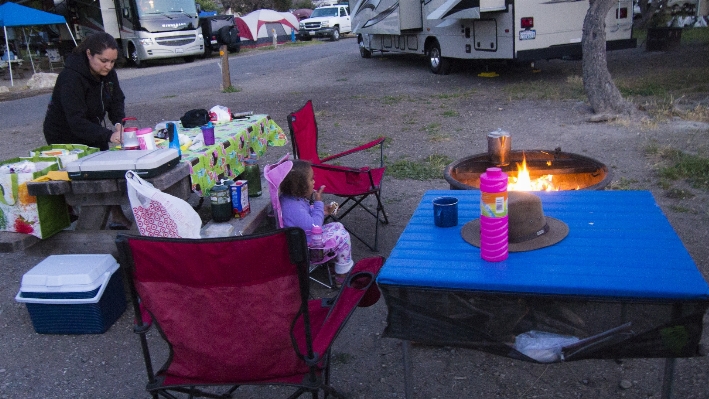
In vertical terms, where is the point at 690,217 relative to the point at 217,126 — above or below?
below

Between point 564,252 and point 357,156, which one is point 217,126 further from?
point 564,252

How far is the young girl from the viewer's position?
3549 millimetres

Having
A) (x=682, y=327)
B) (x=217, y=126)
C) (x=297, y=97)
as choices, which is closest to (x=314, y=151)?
(x=217, y=126)

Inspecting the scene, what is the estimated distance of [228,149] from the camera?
452cm

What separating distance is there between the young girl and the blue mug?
3.77ft

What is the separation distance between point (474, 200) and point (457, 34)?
29.5ft

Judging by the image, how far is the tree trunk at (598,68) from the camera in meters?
7.73

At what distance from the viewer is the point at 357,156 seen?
689 cm

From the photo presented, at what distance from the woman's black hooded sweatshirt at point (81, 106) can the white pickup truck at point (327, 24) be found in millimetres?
23608

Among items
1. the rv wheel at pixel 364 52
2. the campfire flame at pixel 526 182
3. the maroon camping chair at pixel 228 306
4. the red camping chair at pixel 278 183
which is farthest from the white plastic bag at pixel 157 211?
the rv wheel at pixel 364 52

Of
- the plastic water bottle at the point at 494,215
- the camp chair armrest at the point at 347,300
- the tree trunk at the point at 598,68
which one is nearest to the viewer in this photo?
the plastic water bottle at the point at 494,215

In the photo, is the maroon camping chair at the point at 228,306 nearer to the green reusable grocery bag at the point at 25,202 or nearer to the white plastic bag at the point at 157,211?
the white plastic bag at the point at 157,211

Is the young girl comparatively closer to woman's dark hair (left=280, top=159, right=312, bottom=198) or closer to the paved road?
woman's dark hair (left=280, top=159, right=312, bottom=198)

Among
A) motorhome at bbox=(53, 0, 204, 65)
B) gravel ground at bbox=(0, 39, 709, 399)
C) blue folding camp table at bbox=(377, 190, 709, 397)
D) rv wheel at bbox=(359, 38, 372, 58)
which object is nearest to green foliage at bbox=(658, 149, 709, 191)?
gravel ground at bbox=(0, 39, 709, 399)
